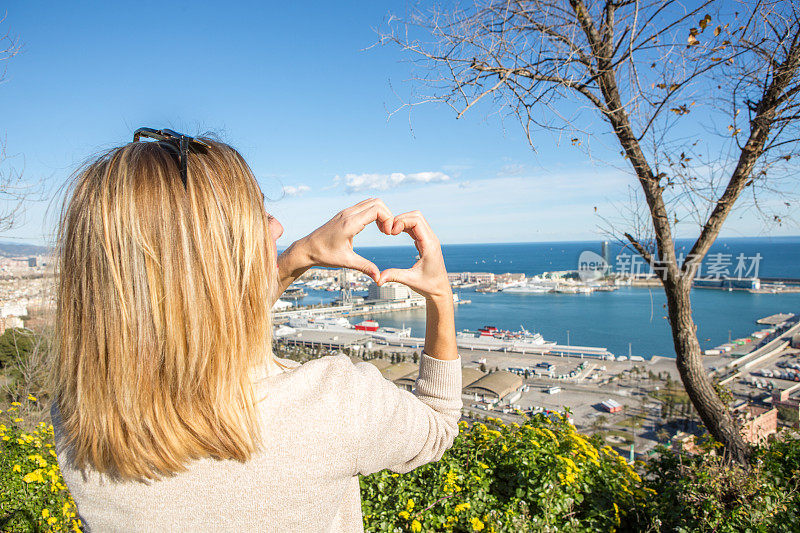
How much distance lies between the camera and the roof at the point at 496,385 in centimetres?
1170

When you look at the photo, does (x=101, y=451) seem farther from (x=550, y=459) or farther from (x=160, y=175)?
(x=550, y=459)

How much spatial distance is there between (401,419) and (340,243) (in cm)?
25

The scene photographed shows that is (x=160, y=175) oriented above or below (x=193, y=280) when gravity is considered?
above

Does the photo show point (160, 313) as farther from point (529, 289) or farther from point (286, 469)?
point (529, 289)

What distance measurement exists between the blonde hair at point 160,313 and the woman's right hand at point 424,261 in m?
0.23

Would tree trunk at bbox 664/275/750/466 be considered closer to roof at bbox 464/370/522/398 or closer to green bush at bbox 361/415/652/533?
green bush at bbox 361/415/652/533

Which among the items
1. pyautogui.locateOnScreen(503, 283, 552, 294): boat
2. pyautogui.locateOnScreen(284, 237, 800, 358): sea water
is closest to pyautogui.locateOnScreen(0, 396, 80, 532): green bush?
pyautogui.locateOnScreen(284, 237, 800, 358): sea water

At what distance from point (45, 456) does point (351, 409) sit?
9.10 feet

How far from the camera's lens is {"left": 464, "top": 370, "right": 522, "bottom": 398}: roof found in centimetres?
1170

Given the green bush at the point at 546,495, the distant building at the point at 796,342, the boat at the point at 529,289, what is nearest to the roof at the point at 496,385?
the green bush at the point at 546,495

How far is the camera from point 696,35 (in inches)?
79.6

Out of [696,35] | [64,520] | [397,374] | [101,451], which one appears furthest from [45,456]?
[397,374]

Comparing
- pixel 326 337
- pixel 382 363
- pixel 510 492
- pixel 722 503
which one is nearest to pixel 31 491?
pixel 510 492

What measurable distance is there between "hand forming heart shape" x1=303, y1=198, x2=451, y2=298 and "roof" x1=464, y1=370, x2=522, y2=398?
1149 centimetres
